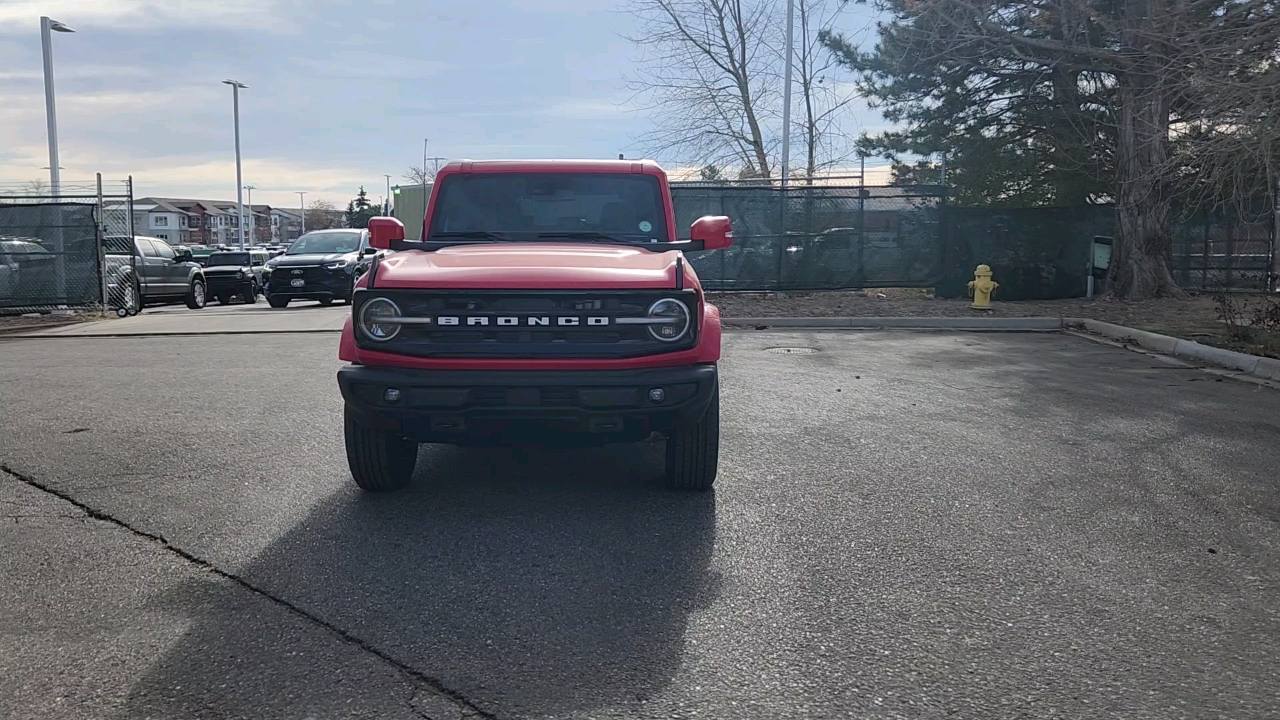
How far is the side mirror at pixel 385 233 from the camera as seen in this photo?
652 centimetres

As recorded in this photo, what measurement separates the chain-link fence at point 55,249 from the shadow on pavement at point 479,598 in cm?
1519

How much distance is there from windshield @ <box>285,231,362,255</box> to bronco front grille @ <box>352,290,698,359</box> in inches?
740

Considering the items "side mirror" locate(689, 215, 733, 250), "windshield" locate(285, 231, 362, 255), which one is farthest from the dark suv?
"side mirror" locate(689, 215, 733, 250)

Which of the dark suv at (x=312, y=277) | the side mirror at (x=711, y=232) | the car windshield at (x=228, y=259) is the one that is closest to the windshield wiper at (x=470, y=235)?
the side mirror at (x=711, y=232)

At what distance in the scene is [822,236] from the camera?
20.5 meters

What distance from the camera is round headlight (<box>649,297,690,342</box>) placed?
Result: 208 inches

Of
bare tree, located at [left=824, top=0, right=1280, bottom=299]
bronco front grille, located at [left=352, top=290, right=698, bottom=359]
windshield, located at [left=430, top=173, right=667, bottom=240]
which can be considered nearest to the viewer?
bronco front grille, located at [left=352, top=290, right=698, bottom=359]

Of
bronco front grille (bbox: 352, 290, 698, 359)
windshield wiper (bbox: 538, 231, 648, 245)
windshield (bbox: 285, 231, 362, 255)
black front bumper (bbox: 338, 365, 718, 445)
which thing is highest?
windshield (bbox: 285, 231, 362, 255)

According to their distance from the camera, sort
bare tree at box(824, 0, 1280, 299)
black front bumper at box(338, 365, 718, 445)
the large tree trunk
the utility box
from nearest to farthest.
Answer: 1. black front bumper at box(338, 365, 718, 445)
2. bare tree at box(824, 0, 1280, 299)
3. the large tree trunk
4. the utility box

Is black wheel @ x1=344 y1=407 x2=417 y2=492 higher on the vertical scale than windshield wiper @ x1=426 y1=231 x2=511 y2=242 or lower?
lower

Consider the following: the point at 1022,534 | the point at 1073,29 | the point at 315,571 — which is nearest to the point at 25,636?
the point at 315,571

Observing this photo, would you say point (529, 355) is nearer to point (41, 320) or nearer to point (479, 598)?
→ point (479, 598)

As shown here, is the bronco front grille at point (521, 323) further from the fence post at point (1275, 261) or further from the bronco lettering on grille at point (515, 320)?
the fence post at point (1275, 261)

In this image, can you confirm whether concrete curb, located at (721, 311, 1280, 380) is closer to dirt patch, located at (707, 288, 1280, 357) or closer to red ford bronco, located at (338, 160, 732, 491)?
dirt patch, located at (707, 288, 1280, 357)
